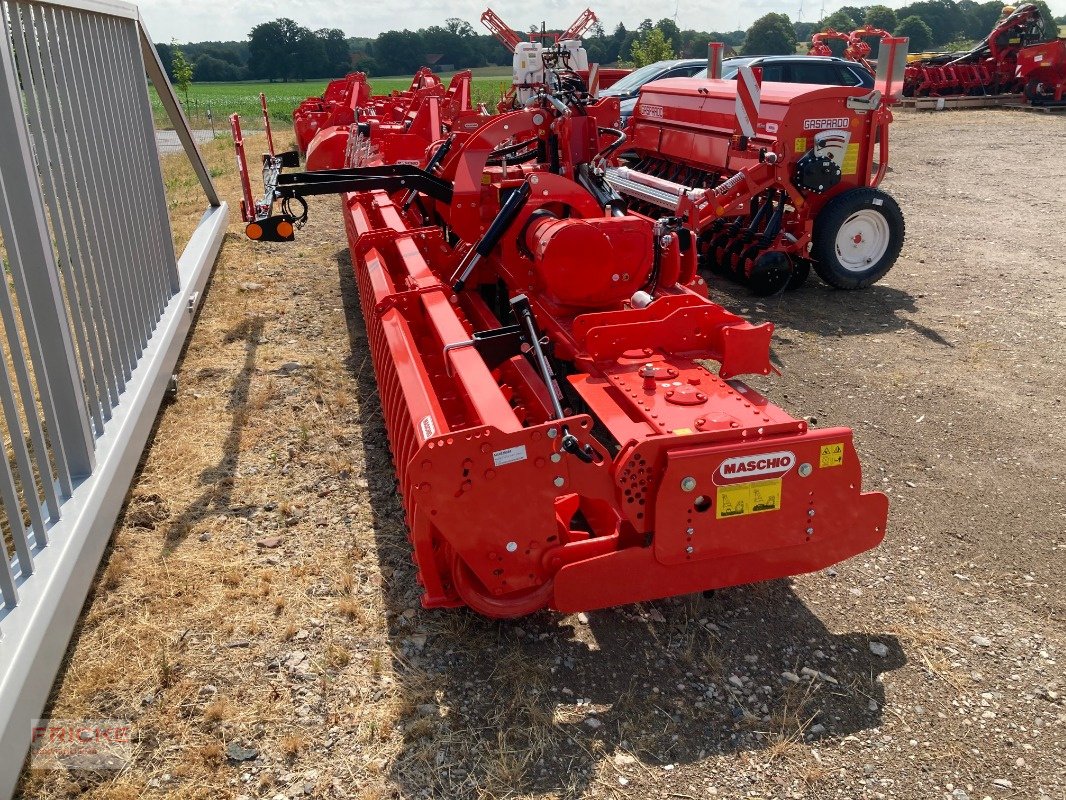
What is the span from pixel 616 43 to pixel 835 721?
2200 inches

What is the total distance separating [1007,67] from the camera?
1927cm

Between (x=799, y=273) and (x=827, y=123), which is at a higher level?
(x=827, y=123)

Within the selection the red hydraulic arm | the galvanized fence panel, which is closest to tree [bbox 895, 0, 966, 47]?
the red hydraulic arm

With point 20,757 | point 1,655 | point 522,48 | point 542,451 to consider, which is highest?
point 522,48

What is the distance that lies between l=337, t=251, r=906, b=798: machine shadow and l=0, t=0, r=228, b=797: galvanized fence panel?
1176mm

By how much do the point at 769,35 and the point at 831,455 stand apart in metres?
55.4

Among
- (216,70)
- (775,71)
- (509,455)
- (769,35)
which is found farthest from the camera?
(216,70)

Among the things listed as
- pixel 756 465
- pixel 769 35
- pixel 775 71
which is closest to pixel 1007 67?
pixel 775 71

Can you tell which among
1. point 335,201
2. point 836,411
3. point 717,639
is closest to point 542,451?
point 717,639

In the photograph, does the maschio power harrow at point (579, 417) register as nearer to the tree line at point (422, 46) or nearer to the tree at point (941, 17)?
the tree line at point (422, 46)

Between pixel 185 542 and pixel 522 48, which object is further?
pixel 522 48

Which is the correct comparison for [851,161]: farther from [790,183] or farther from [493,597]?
[493,597]

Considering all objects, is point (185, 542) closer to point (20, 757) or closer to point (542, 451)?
point (20, 757)

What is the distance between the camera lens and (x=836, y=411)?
16.6 ft
